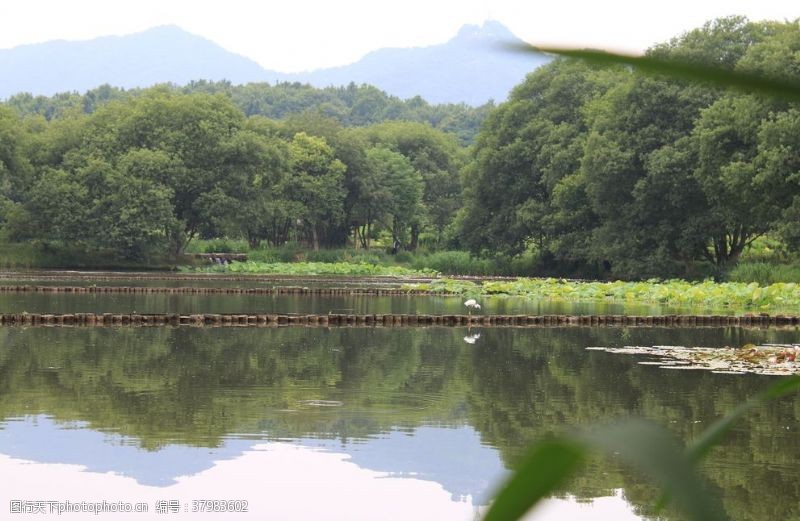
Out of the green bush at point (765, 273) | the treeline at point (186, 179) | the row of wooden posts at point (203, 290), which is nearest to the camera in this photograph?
the row of wooden posts at point (203, 290)

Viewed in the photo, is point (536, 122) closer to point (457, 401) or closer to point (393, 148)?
point (393, 148)

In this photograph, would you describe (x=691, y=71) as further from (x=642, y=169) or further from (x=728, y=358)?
(x=642, y=169)

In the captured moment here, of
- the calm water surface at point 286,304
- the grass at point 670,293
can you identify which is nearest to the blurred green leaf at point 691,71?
the calm water surface at point 286,304

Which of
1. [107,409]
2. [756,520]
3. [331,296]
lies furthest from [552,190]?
[756,520]

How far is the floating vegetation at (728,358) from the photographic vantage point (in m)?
16.4

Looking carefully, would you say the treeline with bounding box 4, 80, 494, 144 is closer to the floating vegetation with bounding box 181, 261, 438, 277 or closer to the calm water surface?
the floating vegetation with bounding box 181, 261, 438, 277

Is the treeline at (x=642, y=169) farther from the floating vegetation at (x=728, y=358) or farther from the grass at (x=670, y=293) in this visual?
the floating vegetation at (x=728, y=358)

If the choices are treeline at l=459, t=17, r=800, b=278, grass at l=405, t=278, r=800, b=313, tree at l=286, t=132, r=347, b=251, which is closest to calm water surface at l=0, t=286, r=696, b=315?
grass at l=405, t=278, r=800, b=313

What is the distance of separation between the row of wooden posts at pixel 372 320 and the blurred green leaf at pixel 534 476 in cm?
2315

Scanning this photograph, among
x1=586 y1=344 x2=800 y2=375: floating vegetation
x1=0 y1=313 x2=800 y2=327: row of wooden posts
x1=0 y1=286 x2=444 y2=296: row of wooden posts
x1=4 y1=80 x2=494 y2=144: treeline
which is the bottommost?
x1=0 y1=286 x2=444 y2=296: row of wooden posts

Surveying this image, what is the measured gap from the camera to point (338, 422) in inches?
469

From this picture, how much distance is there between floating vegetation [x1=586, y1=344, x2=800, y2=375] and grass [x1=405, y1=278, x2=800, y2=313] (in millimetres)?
12227

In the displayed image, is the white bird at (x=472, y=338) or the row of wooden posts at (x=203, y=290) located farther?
the row of wooden posts at (x=203, y=290)

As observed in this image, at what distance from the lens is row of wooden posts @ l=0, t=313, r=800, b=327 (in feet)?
76.7
